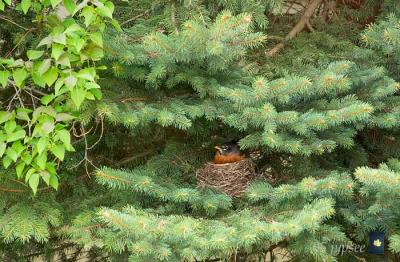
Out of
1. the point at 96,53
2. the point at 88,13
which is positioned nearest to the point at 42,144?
the point at 96,53

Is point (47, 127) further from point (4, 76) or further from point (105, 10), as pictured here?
point (105, 10)

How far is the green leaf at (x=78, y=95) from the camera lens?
78.3 inches

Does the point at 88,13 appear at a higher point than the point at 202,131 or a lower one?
higher

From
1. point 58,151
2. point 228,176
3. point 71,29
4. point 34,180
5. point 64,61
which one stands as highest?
point 71,29

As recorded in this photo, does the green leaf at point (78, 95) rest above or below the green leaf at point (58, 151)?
above

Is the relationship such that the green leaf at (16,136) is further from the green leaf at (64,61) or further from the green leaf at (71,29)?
the green leaf at (71,29)

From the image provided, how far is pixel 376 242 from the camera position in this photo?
7.31ft

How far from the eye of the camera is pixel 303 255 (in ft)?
7.00

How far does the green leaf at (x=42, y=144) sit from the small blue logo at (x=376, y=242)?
4.29 ft

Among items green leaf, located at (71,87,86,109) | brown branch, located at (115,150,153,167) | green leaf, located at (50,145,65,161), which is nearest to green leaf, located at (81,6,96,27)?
green leaf, located at (71,87,86,109)

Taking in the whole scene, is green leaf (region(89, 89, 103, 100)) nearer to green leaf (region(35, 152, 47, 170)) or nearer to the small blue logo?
green leaf (region(35, 152, 47, 170))

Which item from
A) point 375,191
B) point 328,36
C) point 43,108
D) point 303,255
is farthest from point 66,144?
point 328,36

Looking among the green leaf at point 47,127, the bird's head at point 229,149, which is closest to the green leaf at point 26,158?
the green leaf at point 47,127

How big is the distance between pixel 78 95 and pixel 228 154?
0.76 metres
